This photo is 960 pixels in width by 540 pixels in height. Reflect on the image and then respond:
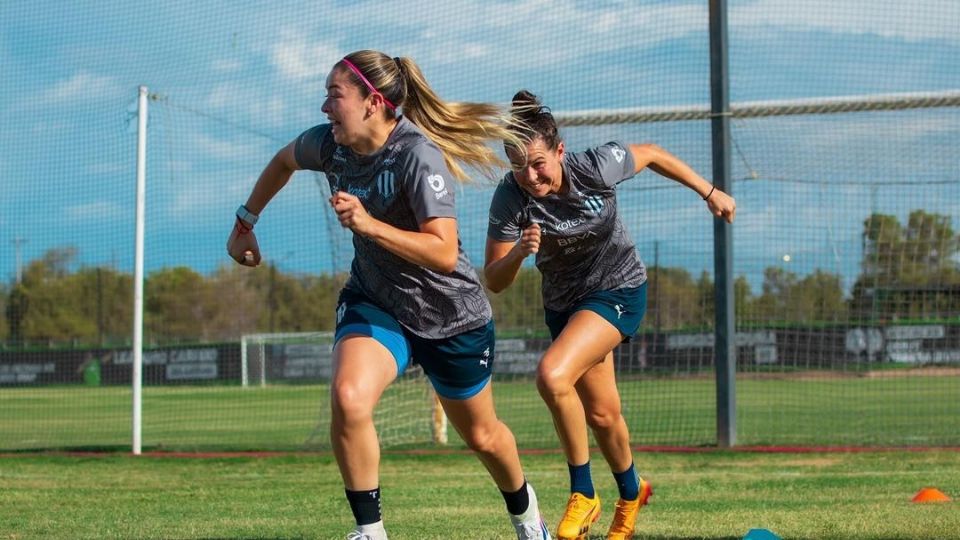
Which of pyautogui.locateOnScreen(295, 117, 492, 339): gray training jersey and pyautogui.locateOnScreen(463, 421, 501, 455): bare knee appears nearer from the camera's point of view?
pyautogui.locateOnScreen(295, 117, 492, 339): gray training jersey

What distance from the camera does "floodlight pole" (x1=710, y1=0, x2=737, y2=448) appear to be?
492 inches

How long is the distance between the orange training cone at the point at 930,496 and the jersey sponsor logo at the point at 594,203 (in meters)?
A: 2.96

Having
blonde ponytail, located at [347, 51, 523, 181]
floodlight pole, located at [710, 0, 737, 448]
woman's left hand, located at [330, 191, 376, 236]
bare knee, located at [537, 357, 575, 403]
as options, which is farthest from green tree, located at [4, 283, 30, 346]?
woman's left hand, located at [330, 191, 376, 236]

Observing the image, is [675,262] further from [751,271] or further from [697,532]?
[697,532]

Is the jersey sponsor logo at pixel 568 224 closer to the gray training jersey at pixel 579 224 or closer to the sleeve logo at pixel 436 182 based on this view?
the gray training jersey at pixel 579 224

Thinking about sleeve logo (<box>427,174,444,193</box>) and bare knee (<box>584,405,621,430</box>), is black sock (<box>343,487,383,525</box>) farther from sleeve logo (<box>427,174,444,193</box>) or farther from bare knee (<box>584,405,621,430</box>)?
bare knee (<box>584,405,621,430</box>)

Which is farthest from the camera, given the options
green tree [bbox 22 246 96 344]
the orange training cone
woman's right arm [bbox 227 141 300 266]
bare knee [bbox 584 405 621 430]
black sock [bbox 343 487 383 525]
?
green tree [bbox 22 246 96 344]

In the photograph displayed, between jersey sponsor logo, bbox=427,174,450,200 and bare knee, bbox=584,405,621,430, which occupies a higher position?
jersey sponsor logo, bbox=427,174,450,200

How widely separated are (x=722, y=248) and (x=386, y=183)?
819 cm

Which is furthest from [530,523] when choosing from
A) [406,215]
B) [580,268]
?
[406,215]

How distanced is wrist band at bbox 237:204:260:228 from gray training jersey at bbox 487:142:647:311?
1.29 m

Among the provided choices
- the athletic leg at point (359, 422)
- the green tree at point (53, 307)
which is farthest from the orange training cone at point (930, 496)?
the green tree at point (53, 307)

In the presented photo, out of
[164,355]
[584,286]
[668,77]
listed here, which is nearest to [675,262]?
[668,77]

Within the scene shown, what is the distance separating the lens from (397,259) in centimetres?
503
